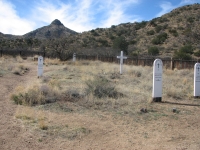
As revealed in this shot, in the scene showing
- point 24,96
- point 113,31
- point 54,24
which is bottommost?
point 24,96

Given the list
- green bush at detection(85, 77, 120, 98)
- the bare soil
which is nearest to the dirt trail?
the bare soil

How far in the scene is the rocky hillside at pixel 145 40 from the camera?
3844cm

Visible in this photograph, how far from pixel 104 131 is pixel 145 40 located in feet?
159

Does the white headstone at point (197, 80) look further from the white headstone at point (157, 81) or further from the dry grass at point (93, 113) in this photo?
the white headstone at point (157, 81)

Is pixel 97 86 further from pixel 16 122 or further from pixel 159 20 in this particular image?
pixel 159 20

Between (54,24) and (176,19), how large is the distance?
7722 centimetres

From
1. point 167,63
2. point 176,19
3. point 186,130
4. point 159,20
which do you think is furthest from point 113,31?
point 186,130

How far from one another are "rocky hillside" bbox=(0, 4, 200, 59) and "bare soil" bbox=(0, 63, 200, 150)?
2741 centimetres

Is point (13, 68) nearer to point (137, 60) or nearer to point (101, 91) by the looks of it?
point (101, 91)

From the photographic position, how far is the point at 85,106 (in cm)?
881

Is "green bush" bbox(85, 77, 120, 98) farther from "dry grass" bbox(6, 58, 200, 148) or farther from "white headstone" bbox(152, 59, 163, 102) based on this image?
"white headstone" bbox(152, 59, 163, 102)

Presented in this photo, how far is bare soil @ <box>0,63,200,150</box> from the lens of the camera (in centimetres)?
525

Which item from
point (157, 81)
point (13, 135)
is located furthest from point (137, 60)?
point (13, 135)

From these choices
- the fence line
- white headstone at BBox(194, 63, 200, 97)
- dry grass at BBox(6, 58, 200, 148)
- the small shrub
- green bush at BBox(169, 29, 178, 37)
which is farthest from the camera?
green bush at BBox(169, 29, 178, 37)
